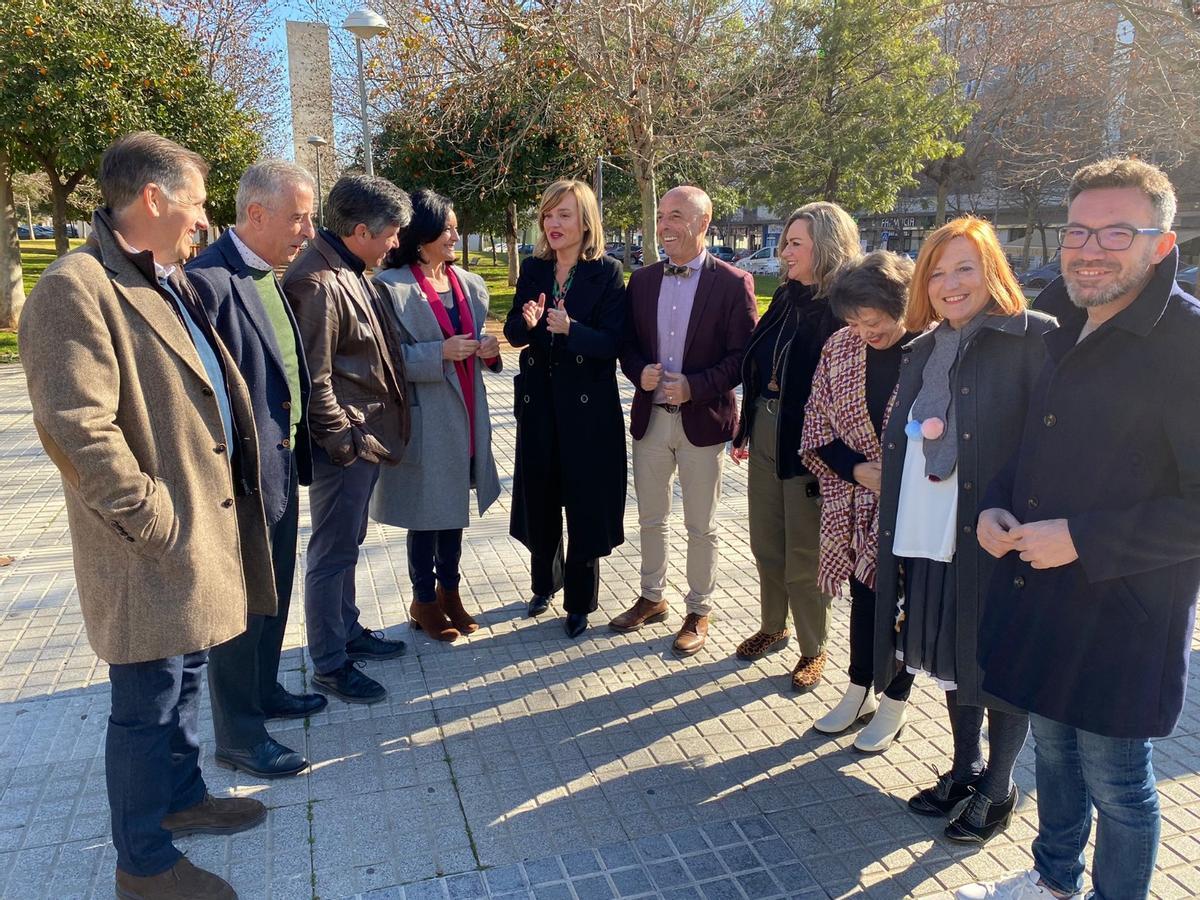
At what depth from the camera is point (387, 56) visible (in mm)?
11148

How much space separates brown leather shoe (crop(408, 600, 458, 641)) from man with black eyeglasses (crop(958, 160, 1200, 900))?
259 cm

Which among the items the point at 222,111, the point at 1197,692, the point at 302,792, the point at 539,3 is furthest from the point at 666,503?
the point at 222,111

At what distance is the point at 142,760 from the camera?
231 centimetres

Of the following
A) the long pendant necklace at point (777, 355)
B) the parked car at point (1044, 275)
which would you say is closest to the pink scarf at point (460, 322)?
the long pendant necklace at point (777, 355)

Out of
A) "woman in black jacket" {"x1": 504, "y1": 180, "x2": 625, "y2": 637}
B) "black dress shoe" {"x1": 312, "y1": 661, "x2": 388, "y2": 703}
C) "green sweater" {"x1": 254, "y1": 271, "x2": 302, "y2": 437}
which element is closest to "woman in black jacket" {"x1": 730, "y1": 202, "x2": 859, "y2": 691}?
"woman in black jacket" {"x1": 504, "y1": 180, "x2": 625, "y2": 637}

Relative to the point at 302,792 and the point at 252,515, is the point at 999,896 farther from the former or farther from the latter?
the point at 252,515

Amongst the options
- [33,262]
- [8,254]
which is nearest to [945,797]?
[8,254]

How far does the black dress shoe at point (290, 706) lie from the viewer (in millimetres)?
3373

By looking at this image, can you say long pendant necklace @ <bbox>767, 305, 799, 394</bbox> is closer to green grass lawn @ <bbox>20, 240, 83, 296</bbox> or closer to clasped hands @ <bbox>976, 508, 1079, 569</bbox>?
clasped hands @ <bbox>976, 508, 1079, 569</bbox>

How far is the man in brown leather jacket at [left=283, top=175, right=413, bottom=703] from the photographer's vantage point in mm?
3191

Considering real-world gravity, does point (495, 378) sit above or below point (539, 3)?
below

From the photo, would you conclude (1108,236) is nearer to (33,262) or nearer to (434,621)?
(434,621)

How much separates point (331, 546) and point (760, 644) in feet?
6.49

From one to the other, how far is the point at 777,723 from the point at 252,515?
7.04 ft
